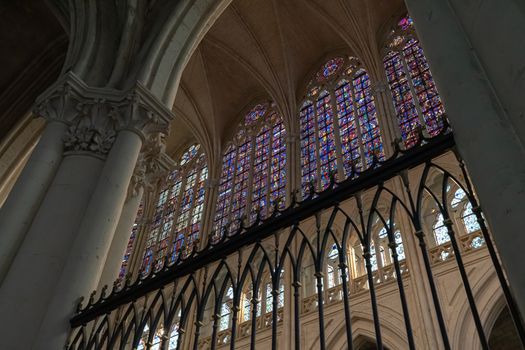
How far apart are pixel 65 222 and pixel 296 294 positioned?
2420 millimetres

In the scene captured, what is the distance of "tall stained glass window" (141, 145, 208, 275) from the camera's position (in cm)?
1388

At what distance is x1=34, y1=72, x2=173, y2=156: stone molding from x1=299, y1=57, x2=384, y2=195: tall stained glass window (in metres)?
6.36

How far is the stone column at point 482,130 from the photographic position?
174 centimetres

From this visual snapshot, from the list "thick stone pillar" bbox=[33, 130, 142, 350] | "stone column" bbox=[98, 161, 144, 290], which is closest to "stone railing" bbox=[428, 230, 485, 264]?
"stone column" bbox=[98, 161, 144, 290]

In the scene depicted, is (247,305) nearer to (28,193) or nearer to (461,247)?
(461,247)

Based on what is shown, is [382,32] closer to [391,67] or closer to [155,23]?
[391,67]

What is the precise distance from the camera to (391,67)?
1288 cm

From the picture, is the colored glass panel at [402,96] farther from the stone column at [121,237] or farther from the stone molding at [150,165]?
the stone column at [121,237]

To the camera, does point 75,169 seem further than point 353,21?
No

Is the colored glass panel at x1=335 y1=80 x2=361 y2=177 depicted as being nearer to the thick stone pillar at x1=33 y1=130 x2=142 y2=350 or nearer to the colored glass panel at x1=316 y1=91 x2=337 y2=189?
the colored glass panel at x1=316 y1=91 x2=337 y2=189

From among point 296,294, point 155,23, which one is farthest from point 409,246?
point 296,294

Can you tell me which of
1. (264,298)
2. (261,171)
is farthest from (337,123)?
(264,298)

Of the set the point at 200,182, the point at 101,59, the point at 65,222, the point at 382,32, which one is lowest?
the point at 65,222

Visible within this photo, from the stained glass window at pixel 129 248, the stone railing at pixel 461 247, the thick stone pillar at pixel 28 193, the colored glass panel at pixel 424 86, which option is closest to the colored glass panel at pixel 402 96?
the colored glass panel at pixel 424 86
